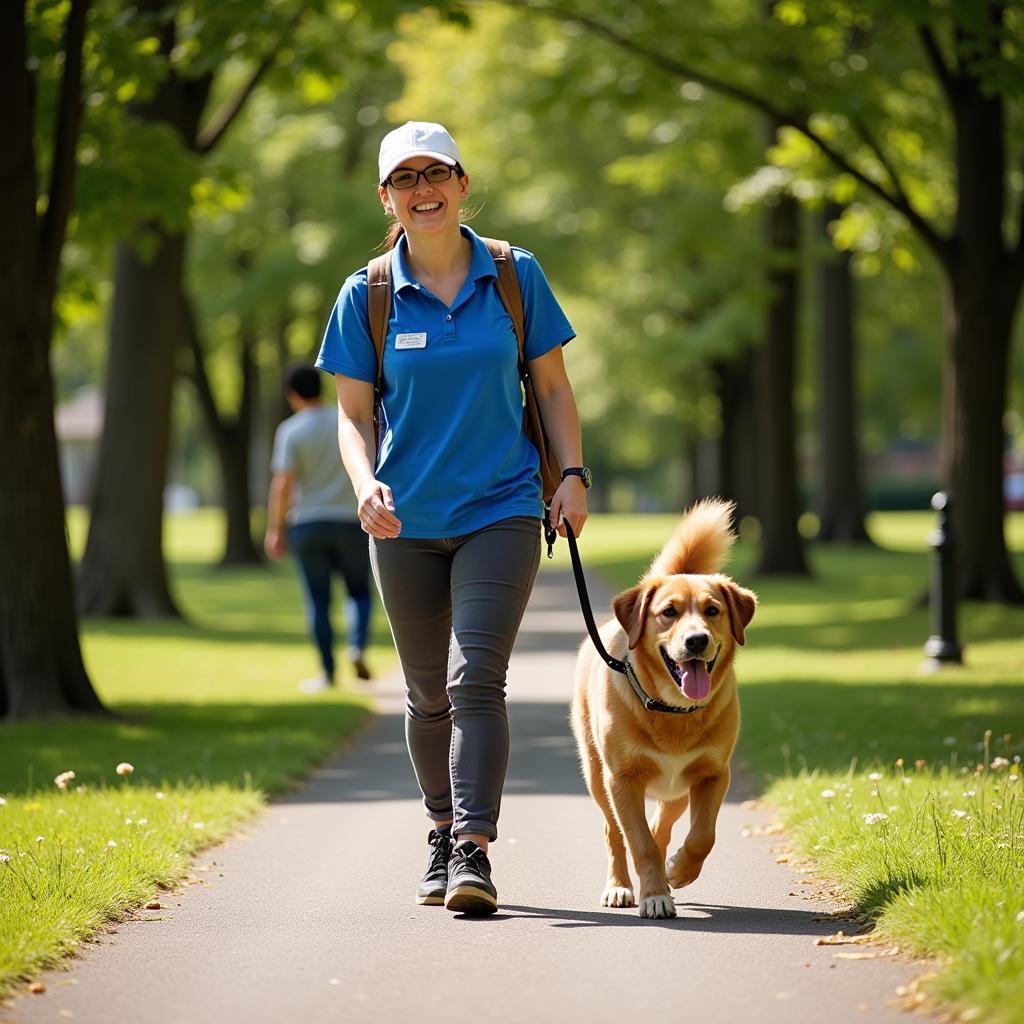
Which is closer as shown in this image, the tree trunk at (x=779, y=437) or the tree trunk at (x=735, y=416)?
the tree trunk at (x=779, y=437)

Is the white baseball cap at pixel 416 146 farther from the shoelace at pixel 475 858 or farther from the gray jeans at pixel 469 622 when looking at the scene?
the shoelace at pixel 475 858

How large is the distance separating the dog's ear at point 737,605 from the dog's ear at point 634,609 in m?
0.24

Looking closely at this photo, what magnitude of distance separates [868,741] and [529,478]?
4.37 meters

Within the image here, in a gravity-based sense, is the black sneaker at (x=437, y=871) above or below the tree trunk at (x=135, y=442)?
below

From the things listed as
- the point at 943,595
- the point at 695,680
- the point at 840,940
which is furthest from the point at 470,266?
the point at 943,595

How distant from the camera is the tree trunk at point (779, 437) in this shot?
24.6 m

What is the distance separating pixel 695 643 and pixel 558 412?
36.2 inches

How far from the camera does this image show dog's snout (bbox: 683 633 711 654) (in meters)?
5.38

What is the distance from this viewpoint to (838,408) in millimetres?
32562

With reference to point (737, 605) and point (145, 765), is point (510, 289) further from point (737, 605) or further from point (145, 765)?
point (145, 765)

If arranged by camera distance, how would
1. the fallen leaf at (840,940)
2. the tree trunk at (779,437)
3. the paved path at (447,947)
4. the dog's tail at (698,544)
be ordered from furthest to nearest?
the tree trunk at (779,437), the dog's tail at (698,544), the fallen leaf at (840,940), the paved path at (447,947)

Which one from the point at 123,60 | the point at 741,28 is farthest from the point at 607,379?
the point at 123,60

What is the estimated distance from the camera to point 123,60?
12336 millimetres

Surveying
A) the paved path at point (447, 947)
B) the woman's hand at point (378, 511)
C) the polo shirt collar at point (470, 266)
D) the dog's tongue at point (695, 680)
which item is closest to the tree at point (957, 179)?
the paved path at point (447, 947)
